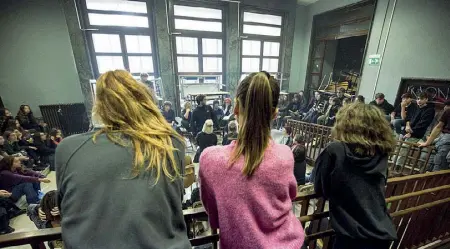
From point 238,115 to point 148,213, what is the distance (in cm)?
44

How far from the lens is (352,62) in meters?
7.39

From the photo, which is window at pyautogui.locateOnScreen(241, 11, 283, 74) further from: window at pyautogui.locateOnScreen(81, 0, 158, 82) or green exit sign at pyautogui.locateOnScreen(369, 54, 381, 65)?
window at pyautogui.locateOnScreen(81, 0, 158, 82)

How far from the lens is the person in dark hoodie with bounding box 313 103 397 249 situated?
3.04 ft

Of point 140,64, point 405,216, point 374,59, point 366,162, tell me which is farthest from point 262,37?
point 366,162

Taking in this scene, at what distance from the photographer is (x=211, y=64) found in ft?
21.7

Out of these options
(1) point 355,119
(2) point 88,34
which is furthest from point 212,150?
(2) point 88,34

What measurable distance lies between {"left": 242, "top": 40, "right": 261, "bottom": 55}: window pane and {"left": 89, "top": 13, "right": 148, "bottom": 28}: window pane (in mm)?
3222

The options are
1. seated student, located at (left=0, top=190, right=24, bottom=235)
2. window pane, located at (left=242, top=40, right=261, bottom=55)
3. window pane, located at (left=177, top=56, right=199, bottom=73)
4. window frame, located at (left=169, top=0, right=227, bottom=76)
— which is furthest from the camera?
window pane, located at (left=242, top=40, right=261, bottom=55)

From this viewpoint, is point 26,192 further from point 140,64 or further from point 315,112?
point 315,112

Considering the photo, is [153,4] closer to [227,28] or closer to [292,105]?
[227,28]

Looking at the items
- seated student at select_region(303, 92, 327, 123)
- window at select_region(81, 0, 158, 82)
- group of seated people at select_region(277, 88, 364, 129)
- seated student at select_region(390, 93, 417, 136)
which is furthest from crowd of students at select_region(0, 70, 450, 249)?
seated student at select_region(303, 92, 327, 123)

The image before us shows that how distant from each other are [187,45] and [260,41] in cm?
264

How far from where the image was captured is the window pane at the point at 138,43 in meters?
5.62

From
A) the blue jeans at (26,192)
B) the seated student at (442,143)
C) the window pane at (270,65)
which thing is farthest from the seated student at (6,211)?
the window pane at (270,65)
